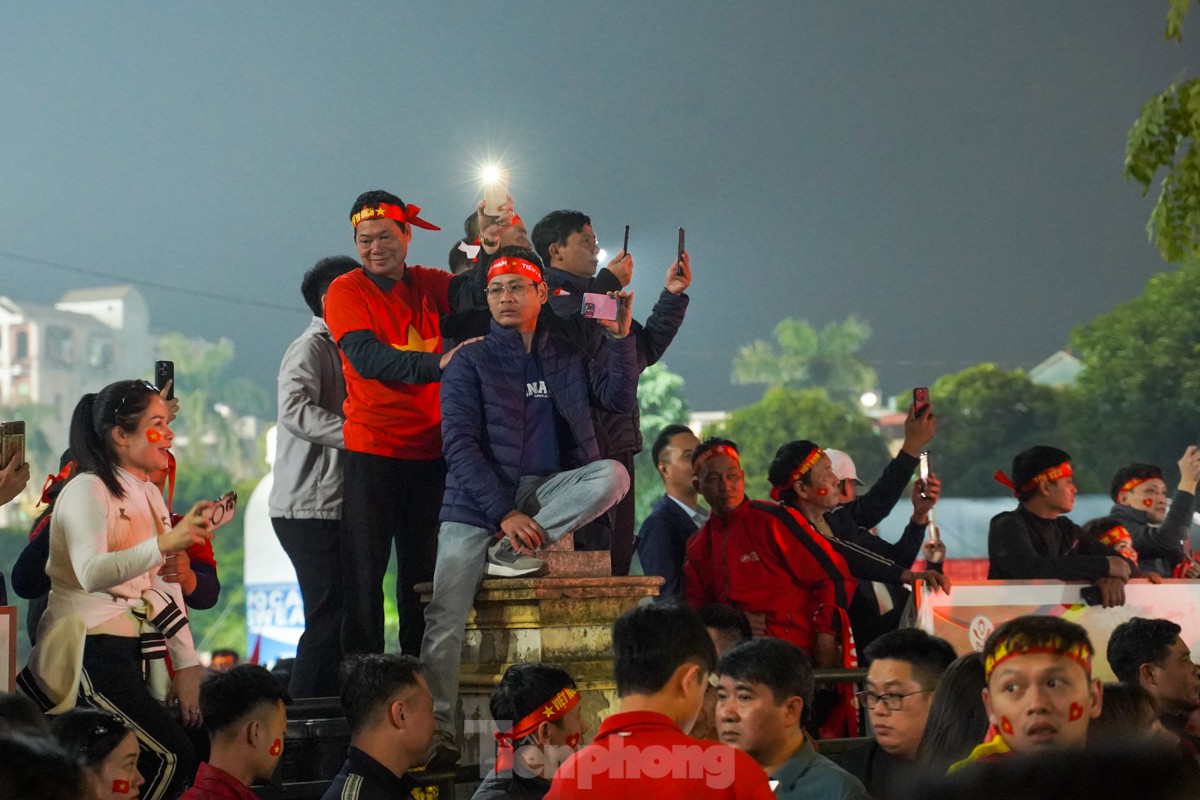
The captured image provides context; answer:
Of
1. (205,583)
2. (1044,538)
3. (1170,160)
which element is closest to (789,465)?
(1044,538)

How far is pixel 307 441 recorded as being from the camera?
7309 millimetres

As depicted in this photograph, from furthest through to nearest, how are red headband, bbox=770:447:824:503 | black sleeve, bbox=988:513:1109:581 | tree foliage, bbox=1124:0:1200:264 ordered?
1. tree foliage, bbox=1124:0:1200:264
2. red headband, bbox=770:447:824:503
3. black sleeve, bbox=988:513:1109:581

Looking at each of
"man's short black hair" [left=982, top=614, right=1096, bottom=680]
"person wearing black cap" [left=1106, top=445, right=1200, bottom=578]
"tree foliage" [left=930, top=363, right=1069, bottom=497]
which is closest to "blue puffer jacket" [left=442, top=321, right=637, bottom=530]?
"man's short black hair" [left=982, top=614, right=1096, bottom=680]

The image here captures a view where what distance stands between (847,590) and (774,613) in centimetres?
59

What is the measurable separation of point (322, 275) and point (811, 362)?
3842 inches

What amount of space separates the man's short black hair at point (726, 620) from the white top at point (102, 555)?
7.64 feet

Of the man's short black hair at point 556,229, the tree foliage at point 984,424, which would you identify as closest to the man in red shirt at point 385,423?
the man's short black hair at point 556,229

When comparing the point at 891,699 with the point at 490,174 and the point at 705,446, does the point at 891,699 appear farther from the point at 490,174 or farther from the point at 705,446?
the point at 490,174

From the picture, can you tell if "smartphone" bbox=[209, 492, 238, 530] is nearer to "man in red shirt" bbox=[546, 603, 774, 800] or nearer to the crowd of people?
the crowd of people

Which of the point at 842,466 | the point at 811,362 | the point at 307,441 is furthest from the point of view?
the point at 811,362

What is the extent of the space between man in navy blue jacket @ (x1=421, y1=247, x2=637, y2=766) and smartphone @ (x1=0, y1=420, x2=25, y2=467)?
5.62 ft

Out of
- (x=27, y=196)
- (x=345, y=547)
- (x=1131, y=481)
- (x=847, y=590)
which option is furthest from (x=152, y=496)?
(x=27, y=196)

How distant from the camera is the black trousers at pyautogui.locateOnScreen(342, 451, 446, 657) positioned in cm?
674

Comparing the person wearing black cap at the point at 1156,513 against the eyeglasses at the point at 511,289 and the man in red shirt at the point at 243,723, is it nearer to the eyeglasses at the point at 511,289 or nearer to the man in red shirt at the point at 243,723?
the eyeglasses at the point at 511,289
